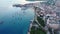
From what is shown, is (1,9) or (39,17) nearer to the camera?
(39,17)

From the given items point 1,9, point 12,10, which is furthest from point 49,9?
point 1,9

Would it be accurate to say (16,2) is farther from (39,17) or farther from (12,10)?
(39,17)

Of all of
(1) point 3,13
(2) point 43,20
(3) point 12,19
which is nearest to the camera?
(2) point 43,20

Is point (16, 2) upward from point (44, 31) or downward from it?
upward

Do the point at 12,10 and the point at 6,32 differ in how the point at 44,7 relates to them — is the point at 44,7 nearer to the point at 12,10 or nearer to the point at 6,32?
the point at 12,10

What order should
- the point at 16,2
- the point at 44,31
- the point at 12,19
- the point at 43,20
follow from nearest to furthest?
the point at 44,31 < the point at 43,20 < the point at 12,19 < the point at 16,2

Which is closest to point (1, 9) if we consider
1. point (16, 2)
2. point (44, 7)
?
point (16, 2)
